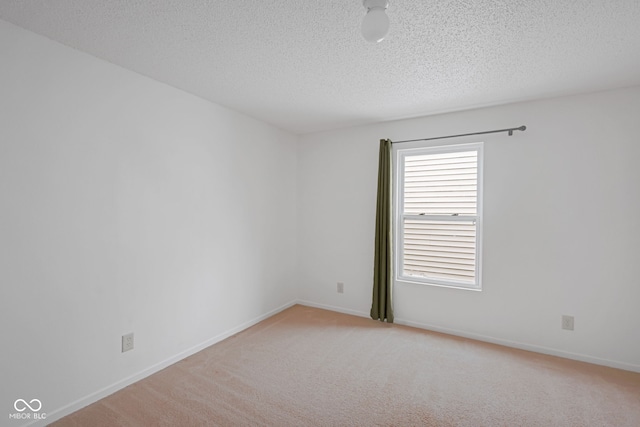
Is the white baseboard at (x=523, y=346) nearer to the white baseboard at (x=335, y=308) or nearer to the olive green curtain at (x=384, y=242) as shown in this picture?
the white baseboard at (x=335, y=308)

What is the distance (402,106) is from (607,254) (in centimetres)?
227

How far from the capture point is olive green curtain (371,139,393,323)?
11.6ft

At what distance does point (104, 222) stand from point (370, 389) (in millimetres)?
2319

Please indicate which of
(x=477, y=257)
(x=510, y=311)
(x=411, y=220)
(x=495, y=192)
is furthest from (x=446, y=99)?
(x=510, y=311)

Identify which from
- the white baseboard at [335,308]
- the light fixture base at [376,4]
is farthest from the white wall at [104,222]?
the light fixture base at [376,4]

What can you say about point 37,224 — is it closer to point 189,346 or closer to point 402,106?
point 189,346

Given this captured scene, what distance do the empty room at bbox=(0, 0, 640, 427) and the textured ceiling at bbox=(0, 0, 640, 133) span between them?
0.02 m

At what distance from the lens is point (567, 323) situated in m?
2.79

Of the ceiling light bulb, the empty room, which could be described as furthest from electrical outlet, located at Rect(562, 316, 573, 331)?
the ceiling light bulb

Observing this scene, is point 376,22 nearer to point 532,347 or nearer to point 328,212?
point 328,212

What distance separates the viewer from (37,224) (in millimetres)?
1859

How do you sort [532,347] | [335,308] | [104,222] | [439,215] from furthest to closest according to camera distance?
[335,308]
[439,215]
[532,347]
[104,222]

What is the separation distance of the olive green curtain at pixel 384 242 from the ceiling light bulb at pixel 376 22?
2101 millimetres

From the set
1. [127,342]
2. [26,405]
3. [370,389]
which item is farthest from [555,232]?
[26,405]
